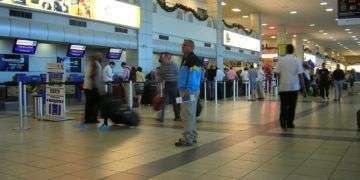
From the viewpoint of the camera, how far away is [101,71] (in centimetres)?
890

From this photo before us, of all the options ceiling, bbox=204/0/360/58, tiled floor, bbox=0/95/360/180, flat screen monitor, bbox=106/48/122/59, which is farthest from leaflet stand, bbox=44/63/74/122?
ceiling, bbox=204/0/360/58

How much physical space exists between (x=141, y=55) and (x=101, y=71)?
10335 mm

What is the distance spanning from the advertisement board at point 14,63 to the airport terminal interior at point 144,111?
0.04m

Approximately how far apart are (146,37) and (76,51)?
3.90 m

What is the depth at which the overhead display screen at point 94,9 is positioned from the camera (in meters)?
14.3

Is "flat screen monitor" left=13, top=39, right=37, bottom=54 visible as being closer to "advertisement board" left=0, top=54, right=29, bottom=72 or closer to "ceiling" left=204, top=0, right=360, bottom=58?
"advertisement board" left=0, top=54, right=29, bottom=72

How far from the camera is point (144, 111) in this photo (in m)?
12.9

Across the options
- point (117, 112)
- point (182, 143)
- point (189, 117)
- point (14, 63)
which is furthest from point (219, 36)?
point (182, 143)

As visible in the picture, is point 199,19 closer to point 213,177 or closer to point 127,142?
point 127,142

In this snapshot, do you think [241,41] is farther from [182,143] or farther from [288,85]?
[182,143]

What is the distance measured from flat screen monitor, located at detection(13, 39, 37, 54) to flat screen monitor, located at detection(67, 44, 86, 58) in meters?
1.60

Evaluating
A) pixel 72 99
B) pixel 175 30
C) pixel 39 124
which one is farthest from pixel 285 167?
pixel 175 30

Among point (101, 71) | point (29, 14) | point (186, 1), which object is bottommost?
point (101, 71)

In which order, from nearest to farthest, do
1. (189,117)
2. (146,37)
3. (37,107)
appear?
(189,117)
(37,107)
(146,37)
